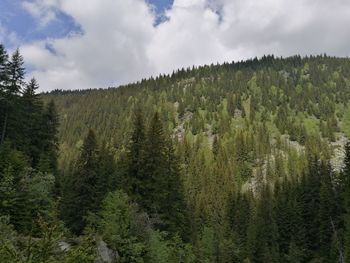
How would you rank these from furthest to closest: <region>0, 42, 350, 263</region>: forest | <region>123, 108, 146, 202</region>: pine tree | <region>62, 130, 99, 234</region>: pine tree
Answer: <region>62, 130, 99, 234</region>: pine tree < <region>123, 108, 146, 202</region>: pine tree < <region>0, 42, 350, 263</region>: forest

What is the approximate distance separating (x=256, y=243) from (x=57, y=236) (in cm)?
8145

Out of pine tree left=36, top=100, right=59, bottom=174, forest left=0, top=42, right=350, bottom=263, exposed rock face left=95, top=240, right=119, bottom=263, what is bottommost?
exposed rock face left=95, top=240, right=119, bottom=263

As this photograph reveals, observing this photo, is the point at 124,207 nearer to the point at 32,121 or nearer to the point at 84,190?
the point at 84,190

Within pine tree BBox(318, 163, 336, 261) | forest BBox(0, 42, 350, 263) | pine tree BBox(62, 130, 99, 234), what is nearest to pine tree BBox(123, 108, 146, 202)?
forest BBox(0, 42, 350, 263)

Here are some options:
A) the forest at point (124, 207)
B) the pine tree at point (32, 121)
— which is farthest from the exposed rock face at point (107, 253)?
the pine tree at point (32, 121)

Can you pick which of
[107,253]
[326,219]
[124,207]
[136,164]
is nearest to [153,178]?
[136,164]

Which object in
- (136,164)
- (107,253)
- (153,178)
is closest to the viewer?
(107,253)

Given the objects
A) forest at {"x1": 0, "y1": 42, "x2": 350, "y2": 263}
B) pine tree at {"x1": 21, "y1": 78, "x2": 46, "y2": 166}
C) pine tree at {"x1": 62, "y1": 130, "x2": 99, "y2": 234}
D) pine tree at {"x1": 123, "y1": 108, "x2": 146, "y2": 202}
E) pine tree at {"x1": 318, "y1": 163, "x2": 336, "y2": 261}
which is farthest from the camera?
pine tree at {"x1": 318, "y1": 163, "x2": 336, "y2": 261}

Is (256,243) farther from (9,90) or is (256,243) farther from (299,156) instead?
(299,156)

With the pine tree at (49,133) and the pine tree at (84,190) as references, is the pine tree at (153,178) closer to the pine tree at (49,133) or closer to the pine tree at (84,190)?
the pine tree at (84,190)

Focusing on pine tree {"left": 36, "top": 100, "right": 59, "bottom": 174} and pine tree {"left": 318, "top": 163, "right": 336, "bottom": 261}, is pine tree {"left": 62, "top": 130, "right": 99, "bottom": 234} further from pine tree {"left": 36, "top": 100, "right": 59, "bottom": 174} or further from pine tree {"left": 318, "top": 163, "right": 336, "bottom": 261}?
pine tree {"left": 318, "top": 163, "right": 336, "bottom": 261}

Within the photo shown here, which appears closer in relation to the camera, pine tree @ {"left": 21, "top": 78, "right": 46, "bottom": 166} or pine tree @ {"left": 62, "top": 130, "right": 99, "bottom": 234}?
pine tree @ {"left": 62, "top": 130, "right": 99, "bottom": 234}

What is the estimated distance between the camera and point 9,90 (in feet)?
173

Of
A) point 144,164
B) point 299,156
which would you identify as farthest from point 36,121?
point 299,156
